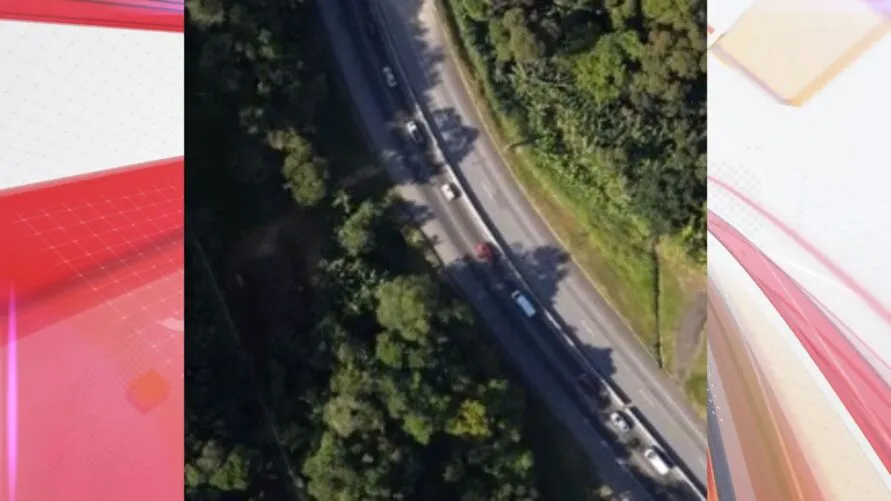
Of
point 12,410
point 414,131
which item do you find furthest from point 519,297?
point 12,410

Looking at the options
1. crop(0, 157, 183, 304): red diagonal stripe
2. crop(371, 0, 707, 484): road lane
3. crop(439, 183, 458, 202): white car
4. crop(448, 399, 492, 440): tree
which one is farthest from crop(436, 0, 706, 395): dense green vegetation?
crop(0, 157, 183, 304): red diagonal stripe

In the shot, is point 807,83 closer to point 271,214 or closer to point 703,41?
point 703,41

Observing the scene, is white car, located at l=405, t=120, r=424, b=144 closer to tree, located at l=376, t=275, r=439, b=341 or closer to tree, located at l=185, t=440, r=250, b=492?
tree, located at l=376, t=275, r=439, b=341

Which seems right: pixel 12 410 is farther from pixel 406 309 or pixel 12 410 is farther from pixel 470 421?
pixel 470 421

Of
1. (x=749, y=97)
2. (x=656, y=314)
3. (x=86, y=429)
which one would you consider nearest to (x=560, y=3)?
(x=749, y=97)

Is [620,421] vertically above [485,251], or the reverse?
[485,251]
